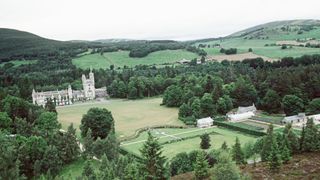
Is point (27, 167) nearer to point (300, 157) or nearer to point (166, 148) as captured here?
point (166, 148)

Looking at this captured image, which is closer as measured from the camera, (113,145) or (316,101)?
(113,145)

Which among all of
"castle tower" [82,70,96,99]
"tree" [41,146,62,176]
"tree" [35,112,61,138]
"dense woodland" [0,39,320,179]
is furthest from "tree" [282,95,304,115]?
"castle tower" [82,70,96,99]

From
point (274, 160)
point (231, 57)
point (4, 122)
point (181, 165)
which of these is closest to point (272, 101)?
point (274, 160)

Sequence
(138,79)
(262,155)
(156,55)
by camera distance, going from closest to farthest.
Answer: (262,155)
(138,79)
(156,55)

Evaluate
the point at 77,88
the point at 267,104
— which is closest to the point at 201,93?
the point at 267,104

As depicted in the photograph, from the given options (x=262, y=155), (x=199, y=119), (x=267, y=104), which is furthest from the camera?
(x=267, y=104)
